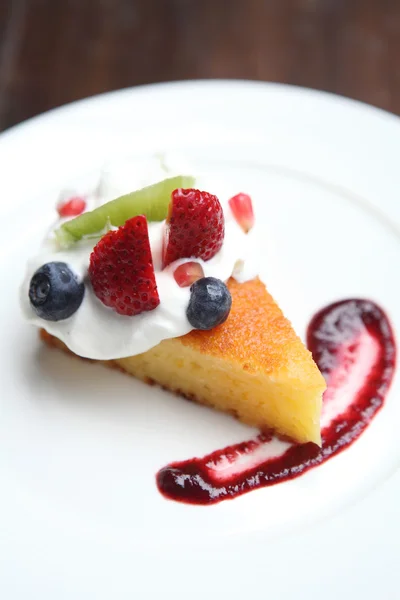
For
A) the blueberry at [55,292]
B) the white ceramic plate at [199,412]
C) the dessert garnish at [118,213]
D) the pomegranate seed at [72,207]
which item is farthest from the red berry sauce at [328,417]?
the pomegranate seed at [72,207]

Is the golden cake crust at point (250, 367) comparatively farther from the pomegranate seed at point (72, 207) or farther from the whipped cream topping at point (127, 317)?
the pomegranate seed at point (72, 207)

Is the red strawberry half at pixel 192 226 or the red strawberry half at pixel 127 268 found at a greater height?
the red strawberry half at pixel 192 226

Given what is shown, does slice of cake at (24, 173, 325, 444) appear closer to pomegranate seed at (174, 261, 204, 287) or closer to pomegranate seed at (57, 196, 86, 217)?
pomegranate seed at (174, 261, 204, 287)

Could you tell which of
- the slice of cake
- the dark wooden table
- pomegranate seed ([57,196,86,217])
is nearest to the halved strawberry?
the slice of cake

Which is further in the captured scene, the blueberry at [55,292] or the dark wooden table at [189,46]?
the dark wooden table at [189,46]

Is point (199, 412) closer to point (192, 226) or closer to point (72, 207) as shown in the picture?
point (192, 226)

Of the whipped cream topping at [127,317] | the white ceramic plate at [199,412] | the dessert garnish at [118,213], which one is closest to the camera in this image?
the white ceramic plate at [199,412]

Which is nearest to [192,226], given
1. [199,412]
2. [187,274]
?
[187,274]
